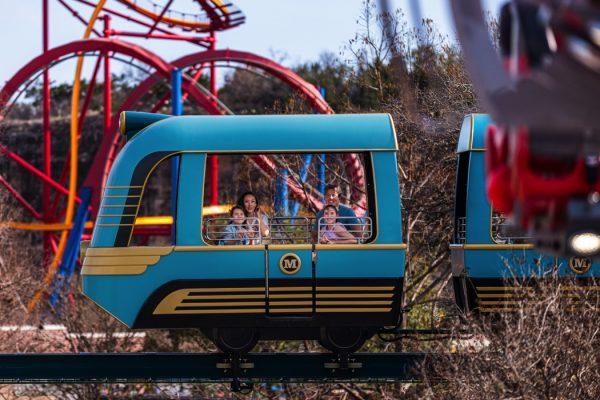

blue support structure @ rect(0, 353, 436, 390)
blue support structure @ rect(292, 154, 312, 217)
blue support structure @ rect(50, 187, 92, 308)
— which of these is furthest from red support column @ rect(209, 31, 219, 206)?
blue support structure @ rect(0, 353, 436, 390)

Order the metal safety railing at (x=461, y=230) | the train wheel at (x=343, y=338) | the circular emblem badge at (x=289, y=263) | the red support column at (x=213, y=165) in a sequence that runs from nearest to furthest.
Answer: the circular emblem badge at (x=289, y=263) → the metal safety railing at (x=461, y=230) → the train wheel at (x=343, y=338) → the red support column at (x=213, y=165)

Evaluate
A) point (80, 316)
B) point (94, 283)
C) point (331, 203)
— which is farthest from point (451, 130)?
point (80, 316)

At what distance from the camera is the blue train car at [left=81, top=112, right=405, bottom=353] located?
10234mm

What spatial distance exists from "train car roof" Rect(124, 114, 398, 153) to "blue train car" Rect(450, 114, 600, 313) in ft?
2.50

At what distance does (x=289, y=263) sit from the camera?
10.2 meters

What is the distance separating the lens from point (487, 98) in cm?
339

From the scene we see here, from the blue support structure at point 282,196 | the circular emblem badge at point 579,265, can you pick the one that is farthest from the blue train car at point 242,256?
the blue support structure at point 282,196

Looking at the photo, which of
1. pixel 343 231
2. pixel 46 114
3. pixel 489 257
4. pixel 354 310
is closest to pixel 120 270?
pixel 343 231

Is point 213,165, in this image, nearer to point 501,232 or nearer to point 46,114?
point 46,114

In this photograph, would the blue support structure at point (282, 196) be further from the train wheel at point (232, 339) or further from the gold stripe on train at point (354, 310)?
the gold stripe on train at point (354, 310)

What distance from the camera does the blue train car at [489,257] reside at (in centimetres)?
1045

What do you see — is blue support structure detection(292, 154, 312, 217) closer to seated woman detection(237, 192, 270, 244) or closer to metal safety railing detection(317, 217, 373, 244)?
seated woman detection(237, 192, 270, 244)


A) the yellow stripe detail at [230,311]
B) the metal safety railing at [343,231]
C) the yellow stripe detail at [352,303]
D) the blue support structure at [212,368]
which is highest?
the metal safety railing at [343,231]

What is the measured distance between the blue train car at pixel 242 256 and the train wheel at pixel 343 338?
0.33 m
